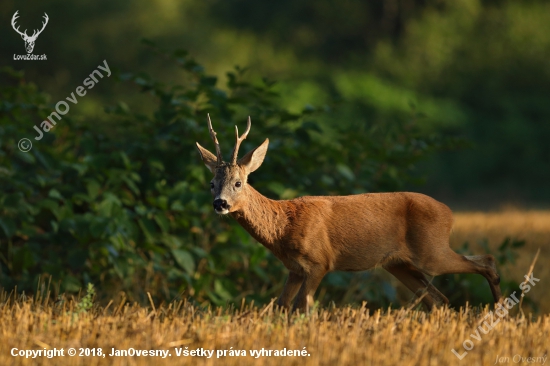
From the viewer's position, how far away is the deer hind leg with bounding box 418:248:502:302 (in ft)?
24.3

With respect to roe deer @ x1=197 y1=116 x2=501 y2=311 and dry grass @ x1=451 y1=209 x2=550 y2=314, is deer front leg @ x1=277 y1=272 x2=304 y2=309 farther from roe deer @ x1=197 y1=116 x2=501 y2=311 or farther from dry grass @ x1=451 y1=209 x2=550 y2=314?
dry grass @ x1=451 y1=209 x2=550 y2=314

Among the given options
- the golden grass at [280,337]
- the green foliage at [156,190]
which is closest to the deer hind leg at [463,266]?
the golden grass at [280,337]

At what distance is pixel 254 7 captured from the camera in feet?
109

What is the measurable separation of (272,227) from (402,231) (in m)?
1.10

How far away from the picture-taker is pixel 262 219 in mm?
7145

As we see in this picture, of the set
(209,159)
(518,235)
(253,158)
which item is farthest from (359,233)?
(518,235)

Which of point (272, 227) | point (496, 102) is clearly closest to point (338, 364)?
point (272, 227)

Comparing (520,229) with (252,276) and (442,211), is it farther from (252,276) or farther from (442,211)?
(442,211)

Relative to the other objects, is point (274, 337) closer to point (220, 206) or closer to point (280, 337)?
point (280, 337)

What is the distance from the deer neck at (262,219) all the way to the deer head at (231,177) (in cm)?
10

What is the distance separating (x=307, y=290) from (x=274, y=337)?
1.39 m

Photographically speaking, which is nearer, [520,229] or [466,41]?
[520,229]

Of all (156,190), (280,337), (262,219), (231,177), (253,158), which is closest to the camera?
(280,337)

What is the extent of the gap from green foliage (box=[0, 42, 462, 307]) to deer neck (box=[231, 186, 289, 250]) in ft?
5.93
